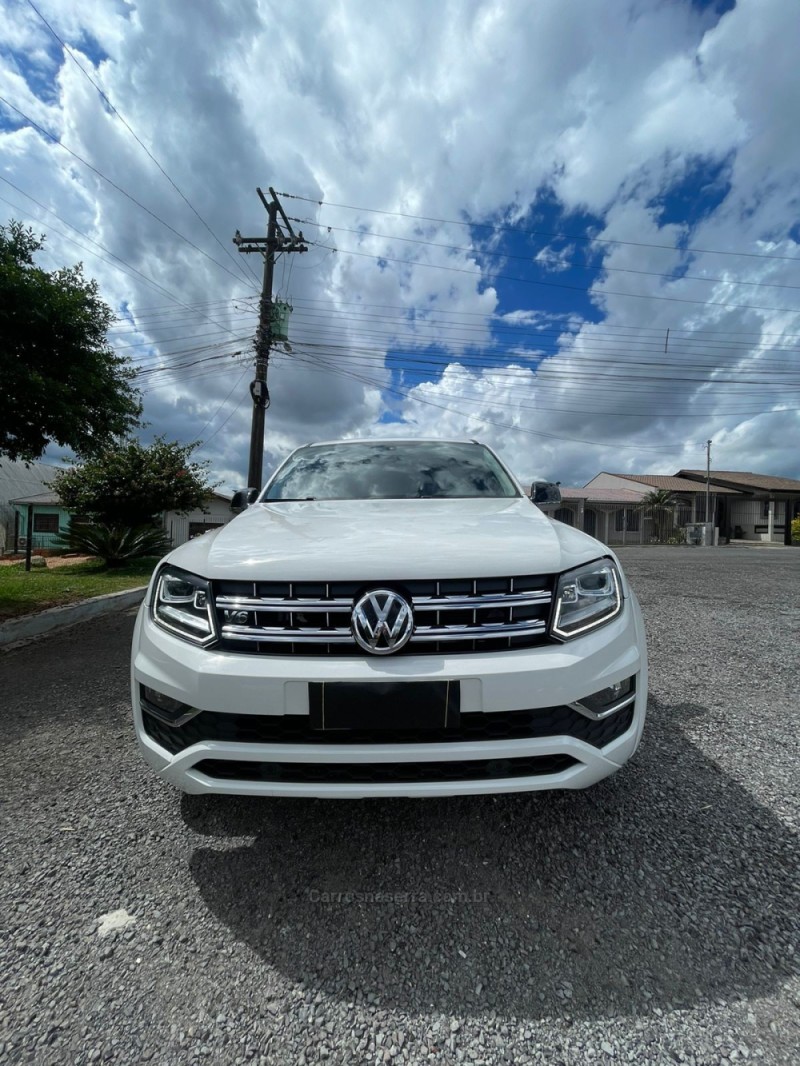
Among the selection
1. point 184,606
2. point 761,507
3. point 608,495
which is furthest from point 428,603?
point 761,507

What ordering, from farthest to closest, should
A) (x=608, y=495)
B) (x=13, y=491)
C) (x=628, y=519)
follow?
(x=608, y=495), (x=628, y=519), (x=13, y=491)

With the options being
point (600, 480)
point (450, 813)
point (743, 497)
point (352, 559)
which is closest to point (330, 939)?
point (450, 813)

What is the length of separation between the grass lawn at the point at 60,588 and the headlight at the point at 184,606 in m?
4.90

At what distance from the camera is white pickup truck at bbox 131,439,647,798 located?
4.88 feet

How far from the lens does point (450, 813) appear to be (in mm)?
1981

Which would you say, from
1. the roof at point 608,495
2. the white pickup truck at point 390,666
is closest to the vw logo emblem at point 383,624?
the white pickup truck at point 390,666

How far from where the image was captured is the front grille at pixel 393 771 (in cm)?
151

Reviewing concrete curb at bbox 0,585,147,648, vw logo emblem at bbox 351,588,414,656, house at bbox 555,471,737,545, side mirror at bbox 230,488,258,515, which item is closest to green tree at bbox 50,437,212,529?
concrete curb at bbox 0,585,147,648

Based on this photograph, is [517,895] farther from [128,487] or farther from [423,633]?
[128,487]

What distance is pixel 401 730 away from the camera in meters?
1.51

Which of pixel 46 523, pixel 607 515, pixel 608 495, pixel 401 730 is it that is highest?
pixel 608 495

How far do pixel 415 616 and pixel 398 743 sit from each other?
0.38m

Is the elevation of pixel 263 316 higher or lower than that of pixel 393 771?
higher

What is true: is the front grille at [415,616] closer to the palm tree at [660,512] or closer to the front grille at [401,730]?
the front grille at [401,730]
